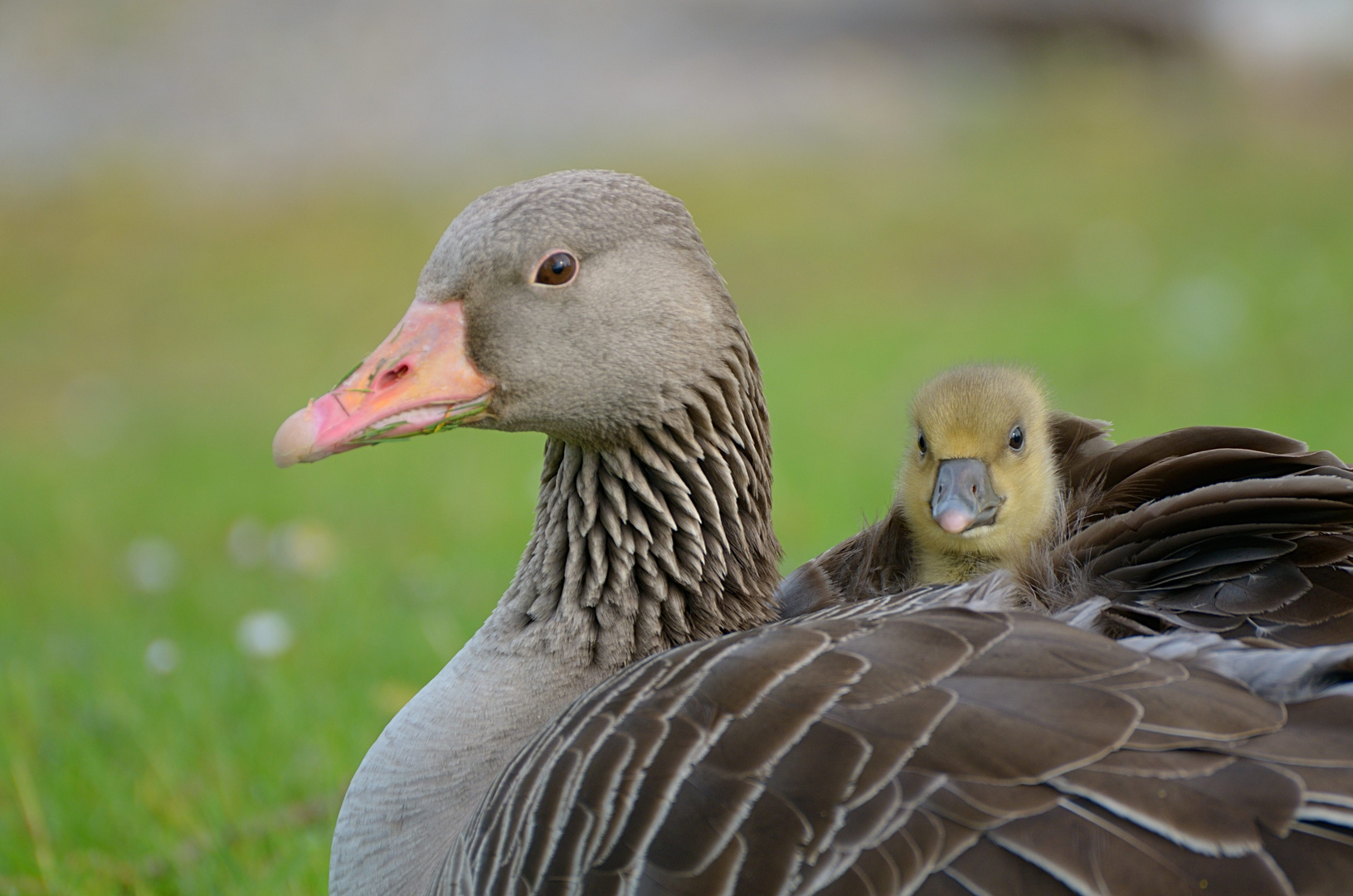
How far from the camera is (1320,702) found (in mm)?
1838

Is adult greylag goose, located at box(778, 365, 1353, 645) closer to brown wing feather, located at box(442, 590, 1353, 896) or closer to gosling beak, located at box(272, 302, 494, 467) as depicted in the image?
brown wing feather, located at box(442, 590, 1353, 896)

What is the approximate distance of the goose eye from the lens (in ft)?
8.23

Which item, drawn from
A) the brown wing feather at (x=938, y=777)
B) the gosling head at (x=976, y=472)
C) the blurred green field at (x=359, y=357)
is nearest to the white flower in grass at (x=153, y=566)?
the blurred green field at (x=359, y=357)

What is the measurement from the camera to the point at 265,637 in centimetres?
429

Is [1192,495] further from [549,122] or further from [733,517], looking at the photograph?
[549,122]

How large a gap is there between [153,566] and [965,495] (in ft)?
14.9

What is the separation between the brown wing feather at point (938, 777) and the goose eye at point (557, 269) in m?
0.89

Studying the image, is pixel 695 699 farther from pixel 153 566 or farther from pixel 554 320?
pixel 153 566

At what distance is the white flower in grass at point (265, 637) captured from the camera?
168 inches

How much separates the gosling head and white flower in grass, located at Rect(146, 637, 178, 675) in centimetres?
243

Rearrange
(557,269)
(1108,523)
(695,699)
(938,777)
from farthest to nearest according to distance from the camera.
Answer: (557,269)
(1108,523)
(695,699)
(938,777)

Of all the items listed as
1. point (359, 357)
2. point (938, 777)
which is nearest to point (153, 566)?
point (938, 777)

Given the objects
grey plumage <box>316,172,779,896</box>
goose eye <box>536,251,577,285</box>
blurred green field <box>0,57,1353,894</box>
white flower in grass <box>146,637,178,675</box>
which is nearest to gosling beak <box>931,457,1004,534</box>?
grey plumage <box>316,172,779,896</box>

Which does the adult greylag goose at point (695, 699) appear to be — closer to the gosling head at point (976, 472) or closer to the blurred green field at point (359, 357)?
the gosling head at point (976, 472)
